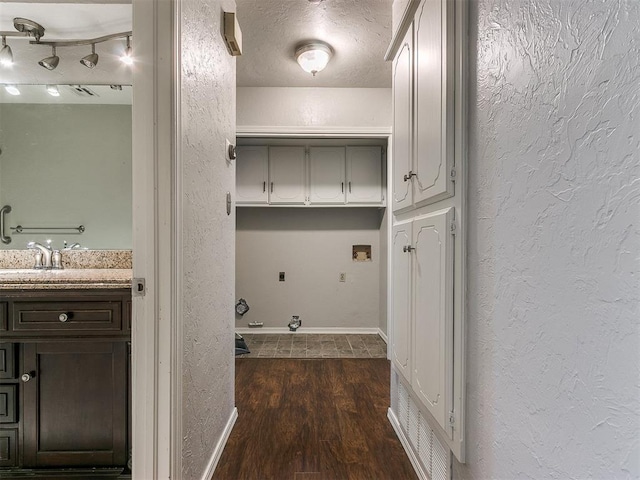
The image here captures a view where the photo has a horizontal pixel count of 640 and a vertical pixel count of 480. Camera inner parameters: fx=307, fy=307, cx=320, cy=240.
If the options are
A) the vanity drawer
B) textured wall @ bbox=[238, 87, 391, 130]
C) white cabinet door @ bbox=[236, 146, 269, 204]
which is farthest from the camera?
white cabinet door @ bbox=[236, 146, 269, 204]

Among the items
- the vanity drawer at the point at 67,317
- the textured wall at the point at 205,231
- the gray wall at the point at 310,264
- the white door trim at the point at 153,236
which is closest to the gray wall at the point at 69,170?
the vanity drawer at the point at 67,317

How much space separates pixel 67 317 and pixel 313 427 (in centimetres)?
140

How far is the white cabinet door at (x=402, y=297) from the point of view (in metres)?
1.48

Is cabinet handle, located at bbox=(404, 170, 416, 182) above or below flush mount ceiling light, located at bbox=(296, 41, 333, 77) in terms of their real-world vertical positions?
below

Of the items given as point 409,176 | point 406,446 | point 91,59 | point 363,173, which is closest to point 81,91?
point 91,59

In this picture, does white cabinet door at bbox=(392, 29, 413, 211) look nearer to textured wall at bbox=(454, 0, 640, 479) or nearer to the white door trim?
textured wall at bbox=(454, 0, 640, 479)

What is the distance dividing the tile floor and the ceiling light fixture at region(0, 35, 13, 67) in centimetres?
268

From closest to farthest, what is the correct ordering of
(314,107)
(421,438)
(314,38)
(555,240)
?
1. (555,240)
2. (421,438)
3. (314,38)
4. (314,107)

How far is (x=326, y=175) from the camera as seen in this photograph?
142 inches

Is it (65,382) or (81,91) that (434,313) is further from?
(81,91)

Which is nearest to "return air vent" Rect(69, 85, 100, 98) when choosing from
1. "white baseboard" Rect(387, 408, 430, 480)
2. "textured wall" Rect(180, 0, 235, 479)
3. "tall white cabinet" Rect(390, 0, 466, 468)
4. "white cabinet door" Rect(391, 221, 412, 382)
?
"textured wall" Rect(180, 0, 235, 479)

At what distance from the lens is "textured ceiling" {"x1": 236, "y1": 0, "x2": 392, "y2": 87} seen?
203 centimetres

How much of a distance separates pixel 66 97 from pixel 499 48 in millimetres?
2298

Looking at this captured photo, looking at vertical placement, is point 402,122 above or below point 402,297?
above
